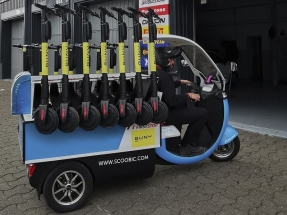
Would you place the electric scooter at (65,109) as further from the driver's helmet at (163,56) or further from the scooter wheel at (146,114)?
the driver's helmet at (163,56)

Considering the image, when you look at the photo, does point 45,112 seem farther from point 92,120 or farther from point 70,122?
point 92,120

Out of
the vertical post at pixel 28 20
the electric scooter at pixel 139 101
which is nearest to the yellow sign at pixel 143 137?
the electric scooter at pixel 139 101

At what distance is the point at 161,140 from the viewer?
3.69m

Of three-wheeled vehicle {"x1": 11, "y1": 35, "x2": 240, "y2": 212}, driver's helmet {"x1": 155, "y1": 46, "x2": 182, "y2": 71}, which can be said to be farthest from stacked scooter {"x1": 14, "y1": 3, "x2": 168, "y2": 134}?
driver's helmet {"x1": 155, "y1": 46, "x2": 182, "y2": 71}

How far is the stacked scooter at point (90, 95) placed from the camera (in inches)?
121

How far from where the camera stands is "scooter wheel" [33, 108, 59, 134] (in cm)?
301

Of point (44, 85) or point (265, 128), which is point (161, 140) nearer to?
point (44, 85)

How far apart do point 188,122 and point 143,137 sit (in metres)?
0.75

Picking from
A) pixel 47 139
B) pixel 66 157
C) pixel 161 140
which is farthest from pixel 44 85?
pixel 161 140

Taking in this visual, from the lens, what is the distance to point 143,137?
3.56 metres

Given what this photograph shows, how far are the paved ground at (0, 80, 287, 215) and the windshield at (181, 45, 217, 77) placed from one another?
1.24m

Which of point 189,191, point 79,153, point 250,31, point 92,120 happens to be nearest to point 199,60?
point 189,191

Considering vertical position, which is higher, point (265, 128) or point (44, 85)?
point (44, 85)

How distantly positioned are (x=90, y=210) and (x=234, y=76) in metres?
11.2
